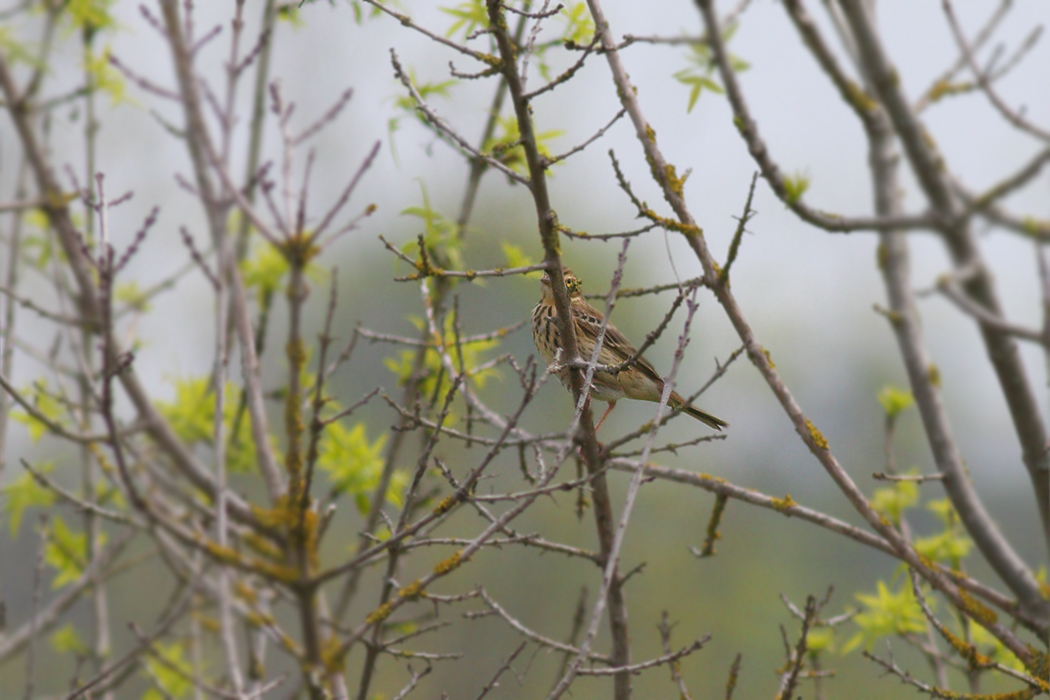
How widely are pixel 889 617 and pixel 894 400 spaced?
1144 millimetres

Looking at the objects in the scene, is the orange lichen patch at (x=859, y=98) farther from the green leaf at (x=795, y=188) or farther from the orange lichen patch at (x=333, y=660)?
the orange lichen patch at (x=333, y=660)

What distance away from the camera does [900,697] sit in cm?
1881

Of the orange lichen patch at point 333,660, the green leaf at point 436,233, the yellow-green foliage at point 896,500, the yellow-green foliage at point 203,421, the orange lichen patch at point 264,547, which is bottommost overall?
the orange lichen patch at point 333,660

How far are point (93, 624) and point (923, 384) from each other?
4224 millimetres

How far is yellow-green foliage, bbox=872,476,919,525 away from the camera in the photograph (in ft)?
14.9

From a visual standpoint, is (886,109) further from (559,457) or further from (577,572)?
(577,572)

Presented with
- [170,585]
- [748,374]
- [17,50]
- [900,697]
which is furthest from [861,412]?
[17,50]

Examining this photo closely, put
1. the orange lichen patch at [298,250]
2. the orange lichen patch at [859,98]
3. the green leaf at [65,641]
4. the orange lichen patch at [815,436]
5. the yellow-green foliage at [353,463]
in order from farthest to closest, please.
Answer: the green leaf at [65,641] → the yellow-green foliage at [353,463] → the orange lichen patch at [815,436] → the orange lichen patch at [298,250] → the orange lichen patch at [859,98]

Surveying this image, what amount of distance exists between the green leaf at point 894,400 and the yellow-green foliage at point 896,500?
0.44 m

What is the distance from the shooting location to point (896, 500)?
4.56 metres

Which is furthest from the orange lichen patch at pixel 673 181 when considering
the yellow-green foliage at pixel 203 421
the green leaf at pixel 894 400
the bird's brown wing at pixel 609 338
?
the yellow-green foliage at pixel 203 421

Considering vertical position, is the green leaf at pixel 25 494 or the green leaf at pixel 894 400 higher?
the green leaf at pixel 894 400

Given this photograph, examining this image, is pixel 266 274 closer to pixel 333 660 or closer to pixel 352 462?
pixel 352 462

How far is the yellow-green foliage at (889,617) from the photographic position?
15.0 ft
